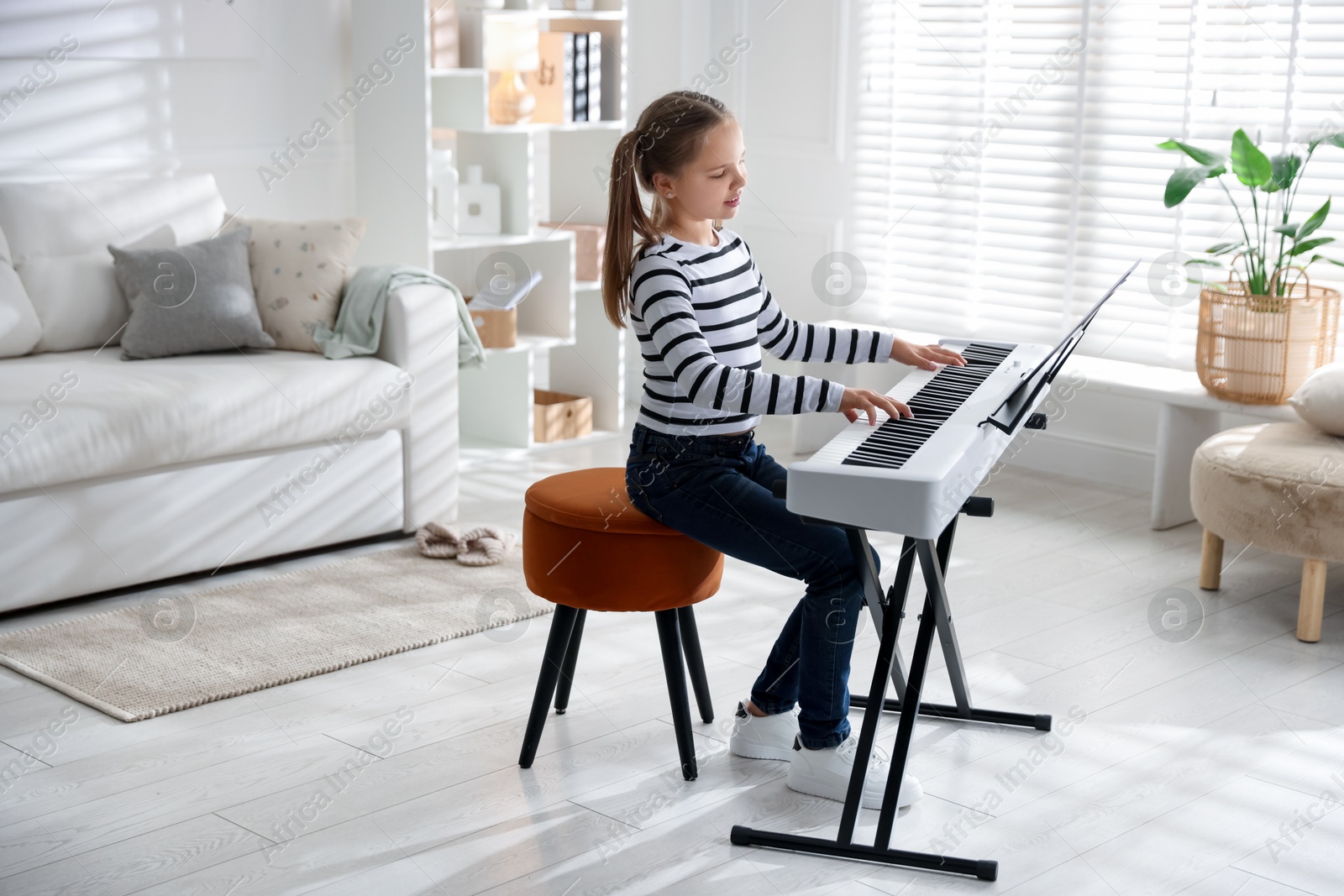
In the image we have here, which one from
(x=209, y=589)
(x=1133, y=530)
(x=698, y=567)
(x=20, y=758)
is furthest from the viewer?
(x=1133, y=530)

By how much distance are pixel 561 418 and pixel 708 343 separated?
2.57m

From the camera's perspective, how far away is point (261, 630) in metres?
3.01

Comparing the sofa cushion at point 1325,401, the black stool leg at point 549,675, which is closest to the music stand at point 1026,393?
the black stool leg at point 549,675

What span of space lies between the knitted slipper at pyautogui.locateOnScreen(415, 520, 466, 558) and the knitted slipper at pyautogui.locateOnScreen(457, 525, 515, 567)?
0.06 feet

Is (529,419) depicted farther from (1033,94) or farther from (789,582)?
(1033,94)

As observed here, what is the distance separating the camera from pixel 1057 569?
3.47 meters

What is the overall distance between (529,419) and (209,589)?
153 cm

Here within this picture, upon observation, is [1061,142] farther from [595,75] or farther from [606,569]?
[606,569]

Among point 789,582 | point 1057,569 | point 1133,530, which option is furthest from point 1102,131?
point 789,582

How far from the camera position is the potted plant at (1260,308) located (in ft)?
11.5

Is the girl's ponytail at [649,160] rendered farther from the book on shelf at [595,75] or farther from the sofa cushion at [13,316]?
the book on shelf at [595,75]

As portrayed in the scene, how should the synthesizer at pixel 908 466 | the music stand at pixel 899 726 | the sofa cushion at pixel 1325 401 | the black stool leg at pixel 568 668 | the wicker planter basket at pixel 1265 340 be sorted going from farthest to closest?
1. the wicker planter basket at pixel 1265 340
2. the sofa cushion at pixel 1325 401
3. the black stool leg at pixel 568 668
4. the music stand at pixel 899 726
5. the synthesizer at pixel 908 466

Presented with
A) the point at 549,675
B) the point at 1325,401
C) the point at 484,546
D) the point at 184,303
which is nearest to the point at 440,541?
the point at 484,546

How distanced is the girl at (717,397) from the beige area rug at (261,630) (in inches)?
37.6
